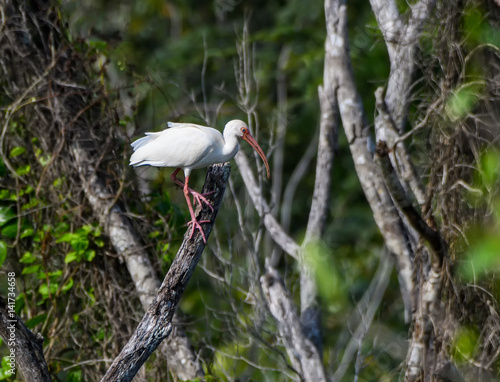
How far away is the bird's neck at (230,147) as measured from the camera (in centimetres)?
434

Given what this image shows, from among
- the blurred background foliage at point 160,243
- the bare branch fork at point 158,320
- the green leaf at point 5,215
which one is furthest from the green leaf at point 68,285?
the bare branch fork at point 158,320

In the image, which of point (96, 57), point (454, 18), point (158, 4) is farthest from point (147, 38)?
point (454, 18)

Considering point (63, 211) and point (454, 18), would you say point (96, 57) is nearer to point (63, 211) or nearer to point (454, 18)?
point (63, 211)

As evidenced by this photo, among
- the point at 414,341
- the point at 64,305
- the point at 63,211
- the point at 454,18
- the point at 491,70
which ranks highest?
the point at 454,18

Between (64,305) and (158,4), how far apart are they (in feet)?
30.2

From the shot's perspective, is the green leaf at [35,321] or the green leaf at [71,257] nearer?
the green leaf at [35,321]

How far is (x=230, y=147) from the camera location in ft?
14.4

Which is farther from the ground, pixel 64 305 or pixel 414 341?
pixel 64 305

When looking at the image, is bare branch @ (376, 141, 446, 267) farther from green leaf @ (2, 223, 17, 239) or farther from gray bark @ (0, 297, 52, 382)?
green leaf @ (2, 223, 17, 239)

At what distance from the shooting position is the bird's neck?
14.3 ft

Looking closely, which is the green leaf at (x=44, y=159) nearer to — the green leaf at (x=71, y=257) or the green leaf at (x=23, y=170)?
the green leaf at (x=23, y=170)

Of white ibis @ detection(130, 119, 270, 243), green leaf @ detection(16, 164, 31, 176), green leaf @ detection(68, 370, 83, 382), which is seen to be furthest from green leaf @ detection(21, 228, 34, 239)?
white ibis @ detection(130, 119, 270, 243)

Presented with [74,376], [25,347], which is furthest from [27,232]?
[25,347]

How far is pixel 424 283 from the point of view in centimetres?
551
